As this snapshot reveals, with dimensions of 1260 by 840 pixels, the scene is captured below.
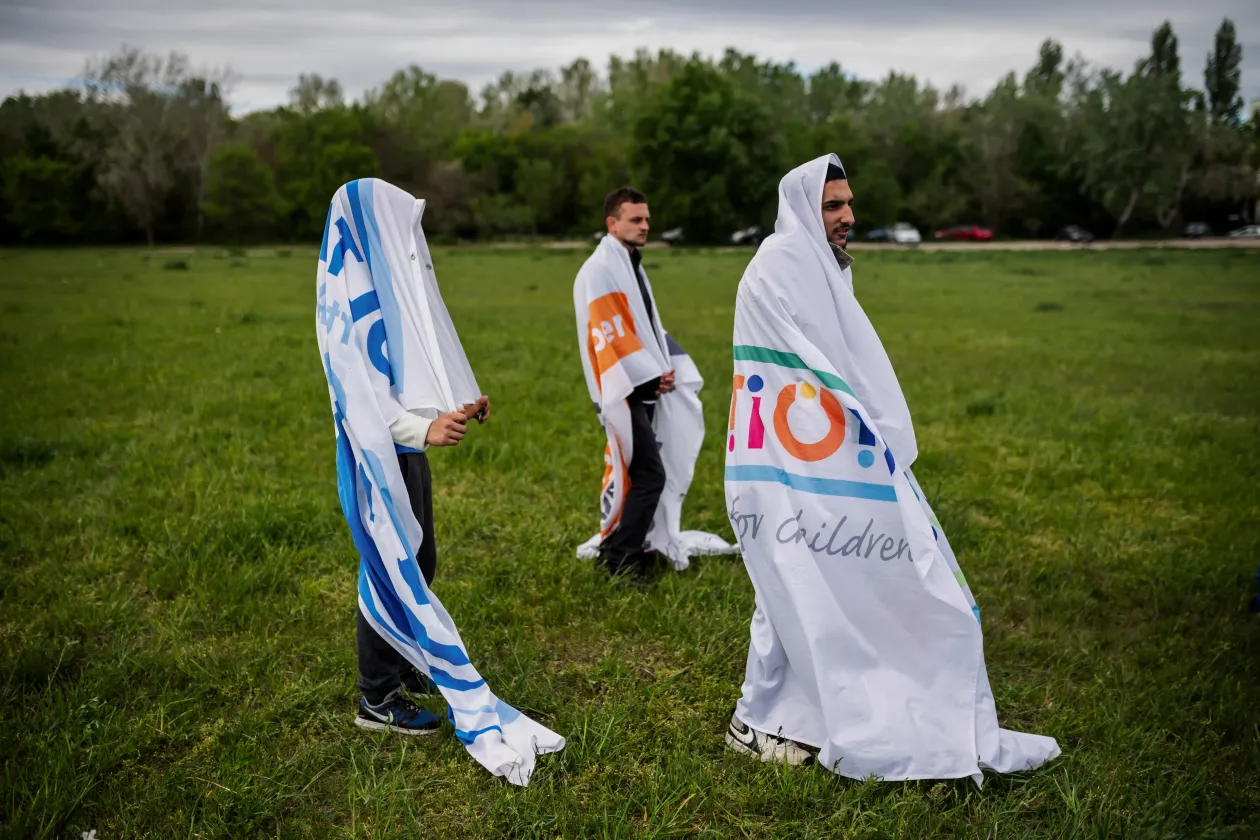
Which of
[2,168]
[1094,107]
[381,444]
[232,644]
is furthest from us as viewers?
[1094,107]

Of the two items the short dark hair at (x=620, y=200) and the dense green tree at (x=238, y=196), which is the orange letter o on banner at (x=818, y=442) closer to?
the short dark hair at (x=620, y=200)

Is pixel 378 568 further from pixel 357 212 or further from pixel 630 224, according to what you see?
Answer: pixel 630 224

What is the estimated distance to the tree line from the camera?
53219 millimetres

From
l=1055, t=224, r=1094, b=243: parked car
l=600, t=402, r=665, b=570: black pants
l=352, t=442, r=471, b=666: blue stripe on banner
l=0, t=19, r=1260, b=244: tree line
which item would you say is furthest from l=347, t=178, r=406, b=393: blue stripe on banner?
l=1055, t=224, r=1094, b=243: parked car

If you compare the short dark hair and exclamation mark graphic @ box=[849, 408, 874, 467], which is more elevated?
the short dark hair

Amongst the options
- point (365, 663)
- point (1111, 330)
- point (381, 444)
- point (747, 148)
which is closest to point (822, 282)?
point (381, 444)

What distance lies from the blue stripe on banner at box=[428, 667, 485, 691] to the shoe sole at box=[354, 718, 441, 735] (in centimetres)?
34

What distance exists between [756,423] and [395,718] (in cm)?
198

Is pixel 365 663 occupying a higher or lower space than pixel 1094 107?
lower

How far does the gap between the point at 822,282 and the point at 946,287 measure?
2221 cm

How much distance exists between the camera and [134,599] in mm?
5414

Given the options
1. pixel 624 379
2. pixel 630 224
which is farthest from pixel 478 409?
pixel 630 224

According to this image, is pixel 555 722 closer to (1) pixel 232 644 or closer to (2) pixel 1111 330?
(1) pixel 232 644

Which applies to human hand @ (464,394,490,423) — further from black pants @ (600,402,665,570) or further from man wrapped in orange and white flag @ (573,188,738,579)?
black pants @ (600,402,665,570)
